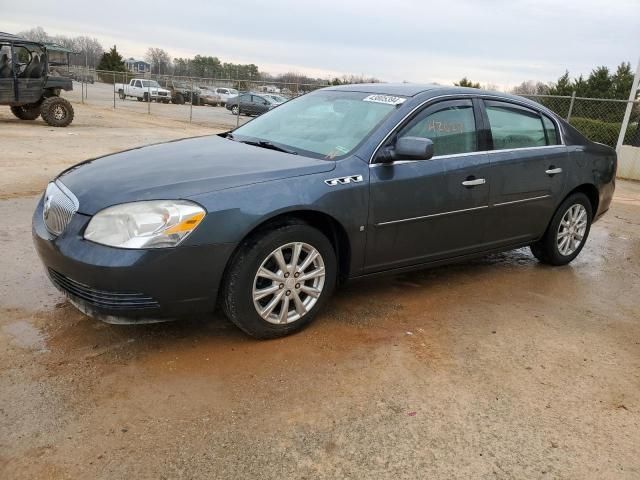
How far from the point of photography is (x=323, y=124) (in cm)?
424

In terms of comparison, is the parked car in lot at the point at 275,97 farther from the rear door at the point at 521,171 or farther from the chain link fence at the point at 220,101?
the rear door at the point at 521,171

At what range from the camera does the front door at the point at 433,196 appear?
152 inches

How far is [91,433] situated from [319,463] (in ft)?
3.38

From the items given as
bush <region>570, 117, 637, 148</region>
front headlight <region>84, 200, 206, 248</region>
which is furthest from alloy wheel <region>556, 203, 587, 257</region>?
bush <region>570, 117, 637, 148</region>

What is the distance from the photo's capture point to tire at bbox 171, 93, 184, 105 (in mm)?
39794

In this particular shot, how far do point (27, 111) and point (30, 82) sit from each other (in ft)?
5.39

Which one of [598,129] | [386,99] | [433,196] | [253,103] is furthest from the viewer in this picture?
[253,103]

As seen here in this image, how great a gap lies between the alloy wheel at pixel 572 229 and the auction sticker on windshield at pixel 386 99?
2113mm

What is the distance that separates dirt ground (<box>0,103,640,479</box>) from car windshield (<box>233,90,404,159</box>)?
116 cm

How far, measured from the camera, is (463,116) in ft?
14.5

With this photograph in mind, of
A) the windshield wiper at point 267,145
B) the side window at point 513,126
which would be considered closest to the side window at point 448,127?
the side window at point 513,126

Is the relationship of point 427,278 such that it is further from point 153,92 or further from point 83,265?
point 153,92

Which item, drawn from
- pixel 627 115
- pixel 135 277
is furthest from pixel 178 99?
pixel 135 277

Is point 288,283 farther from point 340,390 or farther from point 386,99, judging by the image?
point 386,99
